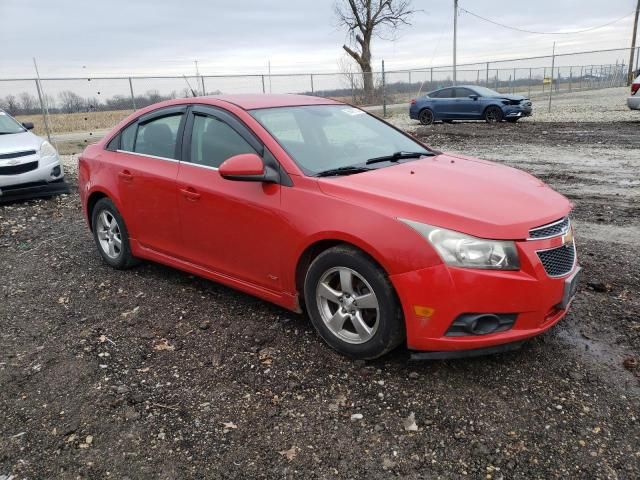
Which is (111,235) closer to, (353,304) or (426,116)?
(353,304)

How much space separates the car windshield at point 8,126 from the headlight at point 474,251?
29.4ft

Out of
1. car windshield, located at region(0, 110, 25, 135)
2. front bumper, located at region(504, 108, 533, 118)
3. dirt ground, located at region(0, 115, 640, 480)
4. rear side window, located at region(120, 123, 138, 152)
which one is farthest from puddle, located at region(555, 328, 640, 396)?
front bumper, located at region(504, 108, 533, 118)

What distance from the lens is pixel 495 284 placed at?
9.35 feet

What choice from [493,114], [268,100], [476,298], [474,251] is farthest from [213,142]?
[493,114]

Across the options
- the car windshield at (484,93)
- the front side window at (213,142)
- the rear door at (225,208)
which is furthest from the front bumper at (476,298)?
the car windshield at (484,93)

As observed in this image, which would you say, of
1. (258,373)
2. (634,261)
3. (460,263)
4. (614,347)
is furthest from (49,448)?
(634,261)

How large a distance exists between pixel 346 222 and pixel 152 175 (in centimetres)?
208

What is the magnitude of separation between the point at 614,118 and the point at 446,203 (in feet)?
59.3

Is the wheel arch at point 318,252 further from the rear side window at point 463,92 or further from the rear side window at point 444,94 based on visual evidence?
the rear side window at point 444,94

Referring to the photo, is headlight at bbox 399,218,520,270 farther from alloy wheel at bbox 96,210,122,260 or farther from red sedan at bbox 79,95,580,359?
alloy wheel at bbox 96,210,122,260

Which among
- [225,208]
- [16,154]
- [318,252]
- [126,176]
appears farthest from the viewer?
[16,154]

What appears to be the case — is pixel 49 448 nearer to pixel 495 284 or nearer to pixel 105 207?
pixel 495 284

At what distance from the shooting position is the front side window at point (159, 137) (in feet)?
14.6

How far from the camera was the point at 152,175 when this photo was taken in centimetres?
447
